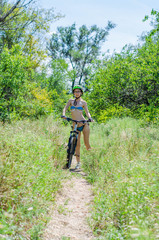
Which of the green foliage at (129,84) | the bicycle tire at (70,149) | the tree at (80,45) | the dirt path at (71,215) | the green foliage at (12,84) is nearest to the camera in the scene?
the dirt path at (71,215)

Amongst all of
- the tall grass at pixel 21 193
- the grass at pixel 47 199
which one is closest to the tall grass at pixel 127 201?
the grass at pixel 47 199

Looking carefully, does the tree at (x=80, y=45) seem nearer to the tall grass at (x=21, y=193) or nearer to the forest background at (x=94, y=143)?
the forest background at (x=94, y=143)

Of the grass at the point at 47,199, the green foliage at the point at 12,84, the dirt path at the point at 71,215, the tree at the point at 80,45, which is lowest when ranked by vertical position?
the dirt path at the point at 71,215

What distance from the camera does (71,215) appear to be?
13.5ft

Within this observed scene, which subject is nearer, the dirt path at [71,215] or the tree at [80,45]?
the dirt path at [71,215]

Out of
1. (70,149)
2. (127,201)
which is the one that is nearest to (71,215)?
(127,201)

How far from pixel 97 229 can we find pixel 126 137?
4560 millimetres

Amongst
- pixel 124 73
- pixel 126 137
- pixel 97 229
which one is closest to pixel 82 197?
pixel 97 229

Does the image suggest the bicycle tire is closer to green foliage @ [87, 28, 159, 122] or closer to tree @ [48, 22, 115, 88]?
green foliage @ [87, 28, 159, 122]

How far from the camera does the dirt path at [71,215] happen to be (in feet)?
11.2

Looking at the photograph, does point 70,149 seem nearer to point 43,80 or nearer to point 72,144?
point 72,144

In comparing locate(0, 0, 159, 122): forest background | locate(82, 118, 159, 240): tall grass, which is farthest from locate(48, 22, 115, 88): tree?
locate(82, 118, 159, 240): tall grass

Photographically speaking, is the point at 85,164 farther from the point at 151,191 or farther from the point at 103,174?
the point at 151,191

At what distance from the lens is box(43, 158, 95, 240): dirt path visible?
3.42m
